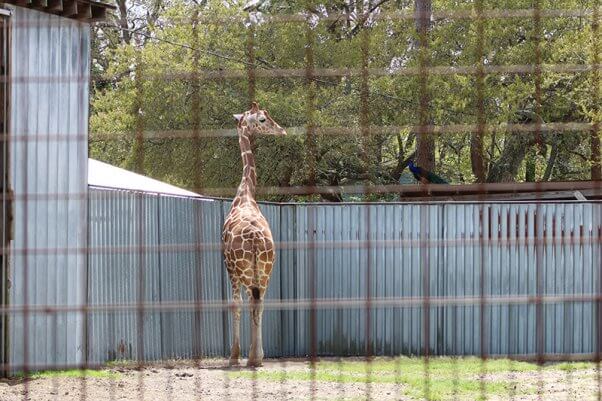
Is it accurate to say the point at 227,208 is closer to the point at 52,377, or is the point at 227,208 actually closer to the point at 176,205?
the point at 176,205

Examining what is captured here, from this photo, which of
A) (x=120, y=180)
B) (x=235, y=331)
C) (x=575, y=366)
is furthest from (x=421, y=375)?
(x=120, y=180)

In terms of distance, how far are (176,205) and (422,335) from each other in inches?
92.5

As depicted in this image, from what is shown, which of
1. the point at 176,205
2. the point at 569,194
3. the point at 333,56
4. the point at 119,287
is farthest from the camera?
the point at 569,194

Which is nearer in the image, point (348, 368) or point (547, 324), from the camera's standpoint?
point (348, 368)

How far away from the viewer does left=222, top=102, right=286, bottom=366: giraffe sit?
7320mm

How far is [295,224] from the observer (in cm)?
874

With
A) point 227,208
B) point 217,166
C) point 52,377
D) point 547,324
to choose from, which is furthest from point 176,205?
point 547,324

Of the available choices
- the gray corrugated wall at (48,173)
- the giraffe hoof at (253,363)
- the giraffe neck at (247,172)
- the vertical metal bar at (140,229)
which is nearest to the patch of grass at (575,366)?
the giraffe hoof at (253,363)

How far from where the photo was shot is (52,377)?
6.09 m

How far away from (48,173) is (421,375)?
8.12 feet

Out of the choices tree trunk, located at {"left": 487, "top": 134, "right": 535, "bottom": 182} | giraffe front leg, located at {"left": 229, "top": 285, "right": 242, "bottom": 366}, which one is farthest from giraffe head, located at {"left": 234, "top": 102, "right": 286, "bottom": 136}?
tree trunk, located at {"left": 487, "top": 134, "right": 535, "bottom": 182}

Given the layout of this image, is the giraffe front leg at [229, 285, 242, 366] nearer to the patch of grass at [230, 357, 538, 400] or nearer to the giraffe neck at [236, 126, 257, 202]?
the patch of grass at [230, 357, 538, 400]

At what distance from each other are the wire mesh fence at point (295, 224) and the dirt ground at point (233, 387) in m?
0.03

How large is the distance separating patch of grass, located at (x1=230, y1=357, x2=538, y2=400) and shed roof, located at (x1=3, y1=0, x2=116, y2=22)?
2239 millimetres
